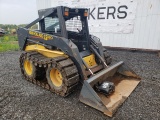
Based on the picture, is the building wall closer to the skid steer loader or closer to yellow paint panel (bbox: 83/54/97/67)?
the skid steer loader

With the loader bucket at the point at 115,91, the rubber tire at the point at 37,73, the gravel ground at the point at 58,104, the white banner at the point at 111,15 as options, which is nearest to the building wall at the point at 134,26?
the white banner at the point at 111,15

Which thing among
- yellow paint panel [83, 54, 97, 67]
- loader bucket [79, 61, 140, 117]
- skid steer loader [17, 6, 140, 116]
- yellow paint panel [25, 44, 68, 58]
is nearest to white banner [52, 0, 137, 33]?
skid steer loader [17, 6, 140, 116]

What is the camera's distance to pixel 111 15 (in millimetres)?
8812

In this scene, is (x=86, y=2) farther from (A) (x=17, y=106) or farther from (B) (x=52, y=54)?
(A) (x=17, y=106)

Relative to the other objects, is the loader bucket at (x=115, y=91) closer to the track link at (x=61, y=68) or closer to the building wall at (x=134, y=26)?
the track link at (x=61, y=68)

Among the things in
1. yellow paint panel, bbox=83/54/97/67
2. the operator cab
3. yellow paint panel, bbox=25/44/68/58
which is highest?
the operator cab

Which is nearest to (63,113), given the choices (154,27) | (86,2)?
(154,27)

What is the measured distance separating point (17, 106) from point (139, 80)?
3.05m

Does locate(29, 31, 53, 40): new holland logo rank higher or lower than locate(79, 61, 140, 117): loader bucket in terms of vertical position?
higher

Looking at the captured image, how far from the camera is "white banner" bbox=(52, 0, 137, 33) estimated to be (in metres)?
8.31

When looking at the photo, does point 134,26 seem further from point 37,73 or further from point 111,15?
point 37,73

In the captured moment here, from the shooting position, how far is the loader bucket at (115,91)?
9.75 ft

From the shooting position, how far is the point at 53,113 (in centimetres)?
301

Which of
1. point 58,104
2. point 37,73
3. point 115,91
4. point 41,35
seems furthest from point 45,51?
point 115,91
